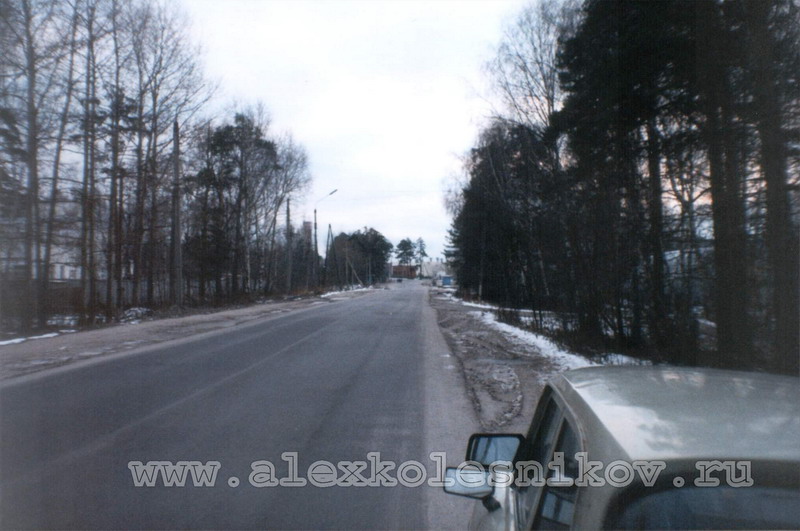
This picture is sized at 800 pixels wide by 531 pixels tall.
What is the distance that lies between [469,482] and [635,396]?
95 cm

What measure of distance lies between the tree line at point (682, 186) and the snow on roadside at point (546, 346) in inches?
26.7

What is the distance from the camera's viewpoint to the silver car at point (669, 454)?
1.76 m

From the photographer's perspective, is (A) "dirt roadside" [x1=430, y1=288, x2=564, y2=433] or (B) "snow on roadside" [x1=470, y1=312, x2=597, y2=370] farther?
(B) "snow on roadside" [x1=470, y1=312, x2=597, y2=370]

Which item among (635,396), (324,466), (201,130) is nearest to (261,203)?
(201,130)

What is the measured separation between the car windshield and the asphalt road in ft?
11.2

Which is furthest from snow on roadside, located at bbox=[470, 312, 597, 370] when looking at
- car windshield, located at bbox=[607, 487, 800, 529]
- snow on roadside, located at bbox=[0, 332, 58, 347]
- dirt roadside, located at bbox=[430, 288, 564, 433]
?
snow on roadside, located at bbox=[0, 332, 58, 347]

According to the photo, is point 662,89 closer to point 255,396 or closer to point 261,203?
point 255,396

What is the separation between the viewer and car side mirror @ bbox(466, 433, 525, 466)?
3.54 m

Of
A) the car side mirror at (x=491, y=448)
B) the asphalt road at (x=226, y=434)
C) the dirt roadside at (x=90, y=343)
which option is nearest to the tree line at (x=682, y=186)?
the asphalt road at (x=226, y=434)

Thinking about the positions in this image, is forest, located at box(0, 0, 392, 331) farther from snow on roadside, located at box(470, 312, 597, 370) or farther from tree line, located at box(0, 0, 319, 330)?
snow on roadside, located at box(470, 312, 597, 370)

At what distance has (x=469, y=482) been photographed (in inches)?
118

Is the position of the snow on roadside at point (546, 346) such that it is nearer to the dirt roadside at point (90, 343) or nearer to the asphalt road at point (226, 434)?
the asphalt road at point (226, 434)

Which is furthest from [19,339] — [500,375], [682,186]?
[682,186]

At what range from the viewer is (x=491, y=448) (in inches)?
141
